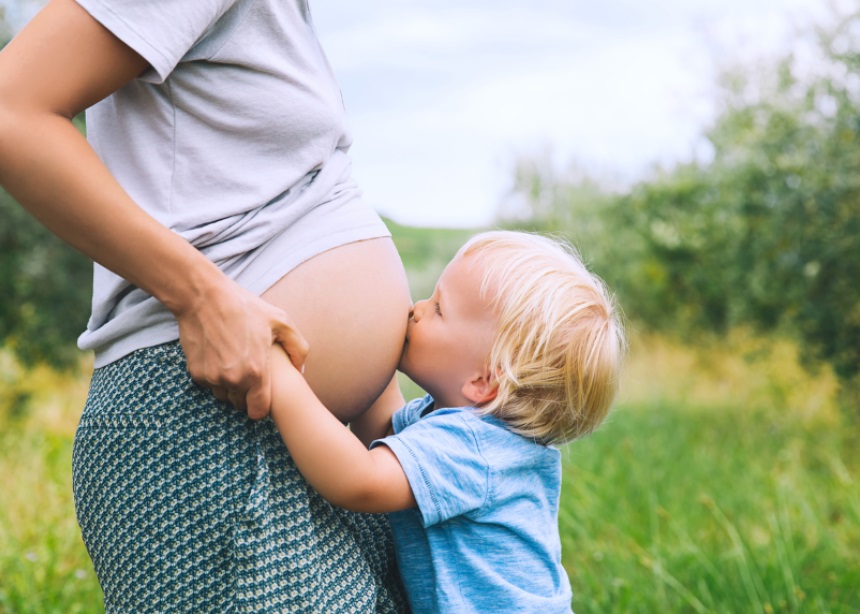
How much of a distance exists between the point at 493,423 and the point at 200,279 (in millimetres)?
607

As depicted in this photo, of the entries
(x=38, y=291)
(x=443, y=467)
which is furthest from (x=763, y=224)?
(x=443, y=467)

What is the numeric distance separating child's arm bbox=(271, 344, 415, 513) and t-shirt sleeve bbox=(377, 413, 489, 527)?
7 centimetres

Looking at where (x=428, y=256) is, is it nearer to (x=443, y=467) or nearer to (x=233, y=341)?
(x=443, y=467)

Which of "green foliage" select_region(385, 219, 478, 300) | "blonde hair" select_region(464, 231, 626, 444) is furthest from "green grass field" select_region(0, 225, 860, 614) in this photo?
"green foliage" select_region(385, 219, 478, 300)

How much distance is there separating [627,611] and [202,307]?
2.13 meters

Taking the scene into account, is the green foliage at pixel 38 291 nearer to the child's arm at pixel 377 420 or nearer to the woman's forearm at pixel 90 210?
the child's arm at pixel 377 420

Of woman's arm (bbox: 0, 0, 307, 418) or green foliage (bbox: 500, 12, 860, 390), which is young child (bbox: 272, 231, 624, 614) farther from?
green foliage (bbox: 500, 12, 860, 390)

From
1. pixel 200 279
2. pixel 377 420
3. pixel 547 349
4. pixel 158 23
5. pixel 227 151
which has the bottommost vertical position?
pixel 377 420

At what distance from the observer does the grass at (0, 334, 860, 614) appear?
2.98 meters

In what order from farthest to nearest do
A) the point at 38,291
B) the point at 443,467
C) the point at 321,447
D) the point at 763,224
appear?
the point at 763,224, the point at 38,291, the point at 443,467, the point at 321,447

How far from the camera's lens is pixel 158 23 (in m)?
1.19

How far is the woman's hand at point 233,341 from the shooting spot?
1.25 m

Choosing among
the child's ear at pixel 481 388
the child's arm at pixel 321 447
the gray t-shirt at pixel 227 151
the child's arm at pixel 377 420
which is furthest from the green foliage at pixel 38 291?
the child's arm at pixel 321 447

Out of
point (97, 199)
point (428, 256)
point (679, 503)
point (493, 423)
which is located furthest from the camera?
point (428, 256)
